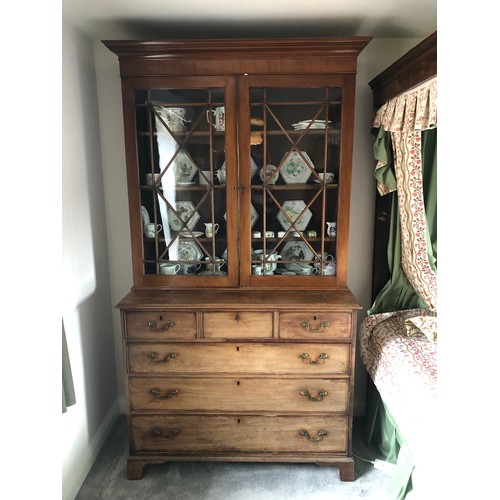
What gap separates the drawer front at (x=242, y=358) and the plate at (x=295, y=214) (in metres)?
0.60

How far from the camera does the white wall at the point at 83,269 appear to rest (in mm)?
1874

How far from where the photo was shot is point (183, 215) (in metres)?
2.02

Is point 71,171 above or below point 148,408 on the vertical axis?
above

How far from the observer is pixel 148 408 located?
194 centimetres

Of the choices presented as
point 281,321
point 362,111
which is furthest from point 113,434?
point 362,111

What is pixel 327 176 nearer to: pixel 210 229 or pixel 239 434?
pixel 210 229

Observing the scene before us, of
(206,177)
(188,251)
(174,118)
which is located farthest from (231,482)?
(174,118)

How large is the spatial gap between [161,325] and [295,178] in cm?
99

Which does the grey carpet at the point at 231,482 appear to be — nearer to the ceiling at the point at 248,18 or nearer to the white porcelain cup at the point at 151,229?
the white porcelain cup at the point at 151,229

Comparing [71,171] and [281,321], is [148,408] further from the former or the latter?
[71,171]

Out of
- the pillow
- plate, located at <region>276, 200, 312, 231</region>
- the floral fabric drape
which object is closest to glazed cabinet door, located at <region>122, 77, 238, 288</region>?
plate, located at <region>276, 200, 312, 231</region>

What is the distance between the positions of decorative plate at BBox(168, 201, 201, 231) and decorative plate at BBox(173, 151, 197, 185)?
112 millimetres
